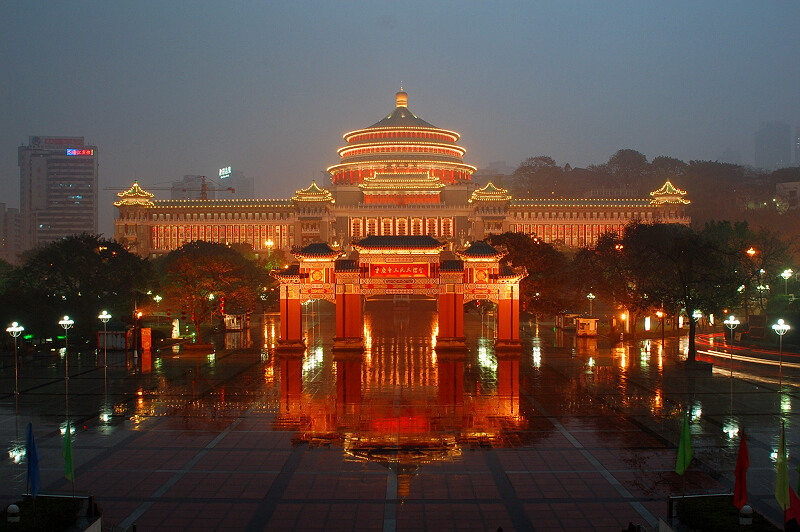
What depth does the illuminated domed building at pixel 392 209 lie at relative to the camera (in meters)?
102

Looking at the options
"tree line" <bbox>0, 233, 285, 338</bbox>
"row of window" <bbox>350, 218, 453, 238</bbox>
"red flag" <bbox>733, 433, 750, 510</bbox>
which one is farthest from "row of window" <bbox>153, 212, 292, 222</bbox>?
"red flag" <bbox>733, 433, 750, 510</bbox>

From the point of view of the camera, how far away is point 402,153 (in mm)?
107125

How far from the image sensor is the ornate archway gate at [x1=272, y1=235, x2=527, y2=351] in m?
41.1

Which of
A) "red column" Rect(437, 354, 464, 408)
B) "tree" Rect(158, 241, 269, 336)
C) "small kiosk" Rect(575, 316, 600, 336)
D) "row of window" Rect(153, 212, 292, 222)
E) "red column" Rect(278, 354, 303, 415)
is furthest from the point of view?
"row of window" Rect(153, 212, 292, 222)

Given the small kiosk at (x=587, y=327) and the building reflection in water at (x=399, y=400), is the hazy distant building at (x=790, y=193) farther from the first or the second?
the building reflection in water at (x=399, y=400)

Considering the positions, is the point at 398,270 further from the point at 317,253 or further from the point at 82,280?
the point at 82,280

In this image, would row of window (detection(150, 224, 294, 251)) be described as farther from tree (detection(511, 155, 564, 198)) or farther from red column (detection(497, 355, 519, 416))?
red column (detection(497, 355, 519, 416))

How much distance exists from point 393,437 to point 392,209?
81071mm

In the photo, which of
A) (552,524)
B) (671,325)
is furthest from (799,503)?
(671,325)

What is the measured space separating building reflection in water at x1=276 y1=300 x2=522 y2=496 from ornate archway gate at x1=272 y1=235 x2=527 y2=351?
1577 millimetres

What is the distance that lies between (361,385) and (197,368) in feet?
32.2

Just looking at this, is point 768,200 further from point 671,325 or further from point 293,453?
point 293,453

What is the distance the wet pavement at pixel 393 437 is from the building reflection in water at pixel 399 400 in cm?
12

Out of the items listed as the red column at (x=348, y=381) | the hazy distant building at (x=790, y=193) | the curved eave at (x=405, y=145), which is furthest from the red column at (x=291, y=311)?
the hazy distant building at (x=790, y=193)
